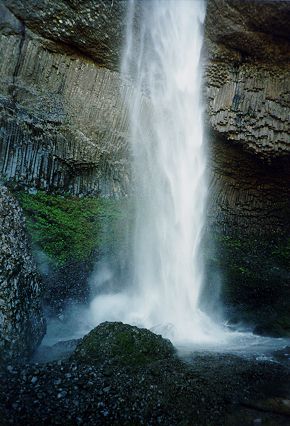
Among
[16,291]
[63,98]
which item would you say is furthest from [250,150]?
[16,291]

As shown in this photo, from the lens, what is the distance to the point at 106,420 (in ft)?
14.1

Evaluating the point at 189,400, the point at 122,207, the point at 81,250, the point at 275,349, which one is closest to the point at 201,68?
the point at 122,207

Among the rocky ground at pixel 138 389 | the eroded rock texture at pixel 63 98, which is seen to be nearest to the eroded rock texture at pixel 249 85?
the eroded rock texture at pixel 63 98

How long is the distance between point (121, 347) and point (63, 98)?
7.34 meters

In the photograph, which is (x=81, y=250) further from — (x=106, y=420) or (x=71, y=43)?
(x=106, y=420)

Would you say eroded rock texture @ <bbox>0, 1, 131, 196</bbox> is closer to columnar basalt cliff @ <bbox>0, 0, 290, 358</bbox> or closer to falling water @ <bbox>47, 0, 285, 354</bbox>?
columnar basalt cliff @ <bbox>0, 0, 290, 358</bbox>

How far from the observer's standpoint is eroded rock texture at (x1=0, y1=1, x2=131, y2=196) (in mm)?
9562

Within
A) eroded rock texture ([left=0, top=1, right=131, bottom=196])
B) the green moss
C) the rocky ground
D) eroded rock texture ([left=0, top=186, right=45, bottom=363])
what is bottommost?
the rocky ground

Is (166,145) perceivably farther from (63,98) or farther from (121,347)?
(121,347)

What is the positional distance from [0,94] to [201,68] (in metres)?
6.25

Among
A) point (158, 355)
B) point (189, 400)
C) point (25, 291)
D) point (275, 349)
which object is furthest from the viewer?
point (275, 349)

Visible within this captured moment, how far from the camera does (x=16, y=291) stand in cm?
646

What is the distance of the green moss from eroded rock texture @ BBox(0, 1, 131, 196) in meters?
0.39

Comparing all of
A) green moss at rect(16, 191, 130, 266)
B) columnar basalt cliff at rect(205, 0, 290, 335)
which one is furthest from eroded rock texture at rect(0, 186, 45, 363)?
columnar basalt cliff at rect(205, 0, 290, 335)
